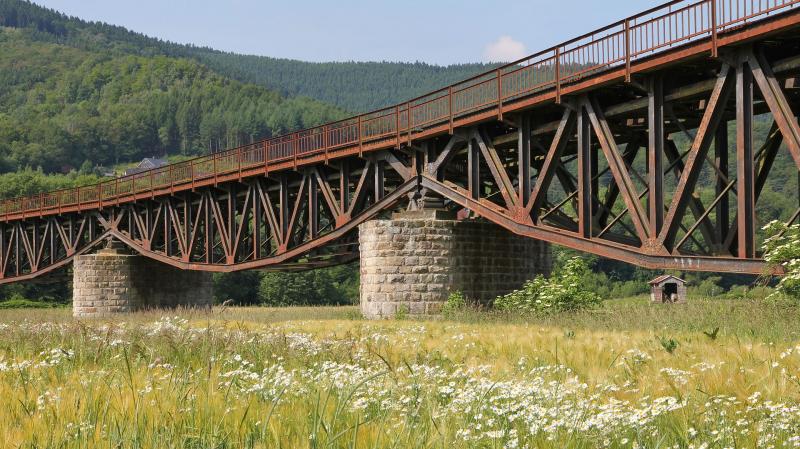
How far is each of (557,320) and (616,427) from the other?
15.0 m

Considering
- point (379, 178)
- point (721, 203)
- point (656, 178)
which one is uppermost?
point (379, 178)

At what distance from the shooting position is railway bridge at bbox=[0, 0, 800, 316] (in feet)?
56.2

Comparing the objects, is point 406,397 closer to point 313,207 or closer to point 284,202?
point 313,207

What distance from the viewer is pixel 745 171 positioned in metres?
16.4

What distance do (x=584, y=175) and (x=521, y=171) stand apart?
2.79 metres

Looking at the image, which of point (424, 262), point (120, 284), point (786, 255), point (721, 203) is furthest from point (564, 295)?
point (120, 284)

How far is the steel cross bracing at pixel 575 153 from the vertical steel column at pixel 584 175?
1.4 inches

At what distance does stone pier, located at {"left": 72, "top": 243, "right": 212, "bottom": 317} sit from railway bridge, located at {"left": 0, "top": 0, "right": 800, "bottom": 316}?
121mm

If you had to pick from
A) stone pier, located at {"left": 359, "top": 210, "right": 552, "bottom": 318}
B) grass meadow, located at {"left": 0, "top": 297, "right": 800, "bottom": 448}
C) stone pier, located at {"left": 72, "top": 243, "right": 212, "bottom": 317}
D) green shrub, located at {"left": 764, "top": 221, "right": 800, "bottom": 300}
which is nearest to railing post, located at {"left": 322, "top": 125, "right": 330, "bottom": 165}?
stone pier, located at {"left": 359, "top": 210, "right": 552, "bottom": 318}

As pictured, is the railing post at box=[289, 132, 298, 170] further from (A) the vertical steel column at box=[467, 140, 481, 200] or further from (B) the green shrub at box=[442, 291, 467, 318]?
(B) the green shrub at box=[442, 291, 467, 318]

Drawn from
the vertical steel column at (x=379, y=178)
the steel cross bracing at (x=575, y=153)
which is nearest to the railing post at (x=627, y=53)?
the steel cross bracing at (x=575, y=153)

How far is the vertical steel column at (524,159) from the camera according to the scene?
76.7 feet

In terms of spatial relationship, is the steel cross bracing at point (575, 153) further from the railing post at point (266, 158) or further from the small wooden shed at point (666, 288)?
the small wooden shed at point (666, 288)

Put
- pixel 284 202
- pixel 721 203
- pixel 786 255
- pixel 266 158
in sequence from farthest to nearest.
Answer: pixel 266 158, pixel 284 202, pixel 721 203, pixel 786 255
